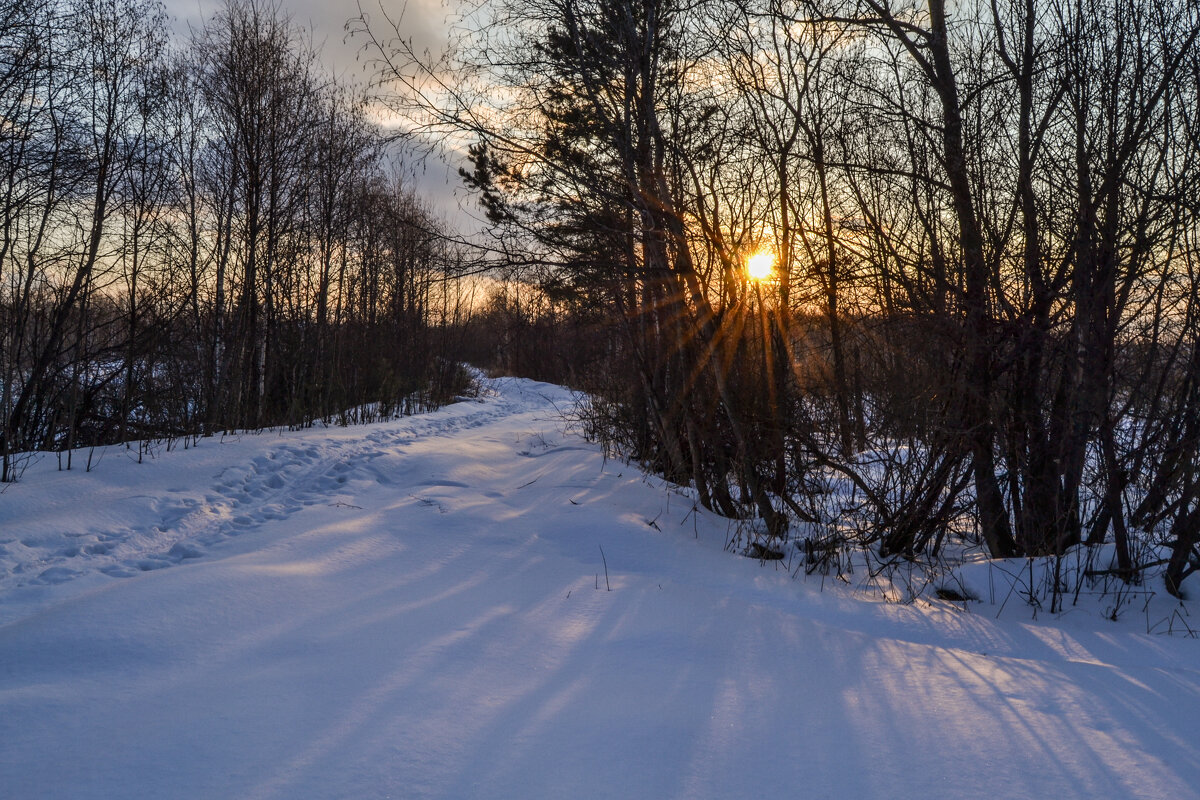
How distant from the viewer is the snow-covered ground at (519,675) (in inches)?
70.4

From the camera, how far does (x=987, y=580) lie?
388cm

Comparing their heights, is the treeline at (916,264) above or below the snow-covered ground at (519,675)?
above

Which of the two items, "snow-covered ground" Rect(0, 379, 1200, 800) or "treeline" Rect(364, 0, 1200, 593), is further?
"treeline" Rect(364, 0, 1200, 593)

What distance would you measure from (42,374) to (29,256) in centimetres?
130

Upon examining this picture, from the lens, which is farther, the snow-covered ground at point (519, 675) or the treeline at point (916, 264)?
the treeline at point (916, 264)

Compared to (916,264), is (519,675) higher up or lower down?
lower down

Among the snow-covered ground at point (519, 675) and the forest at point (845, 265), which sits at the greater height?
the forest at point (845, 265)

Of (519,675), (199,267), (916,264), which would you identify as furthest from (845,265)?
(199,267)

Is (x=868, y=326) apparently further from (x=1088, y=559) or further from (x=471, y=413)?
(x=471, y=413)

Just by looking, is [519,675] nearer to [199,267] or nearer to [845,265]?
[845,265]

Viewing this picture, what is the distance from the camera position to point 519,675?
7.95 ft

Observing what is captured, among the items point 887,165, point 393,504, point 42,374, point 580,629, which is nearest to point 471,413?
point 42,374

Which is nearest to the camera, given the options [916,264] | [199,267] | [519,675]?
[519,675]

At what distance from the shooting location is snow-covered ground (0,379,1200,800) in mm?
1789
